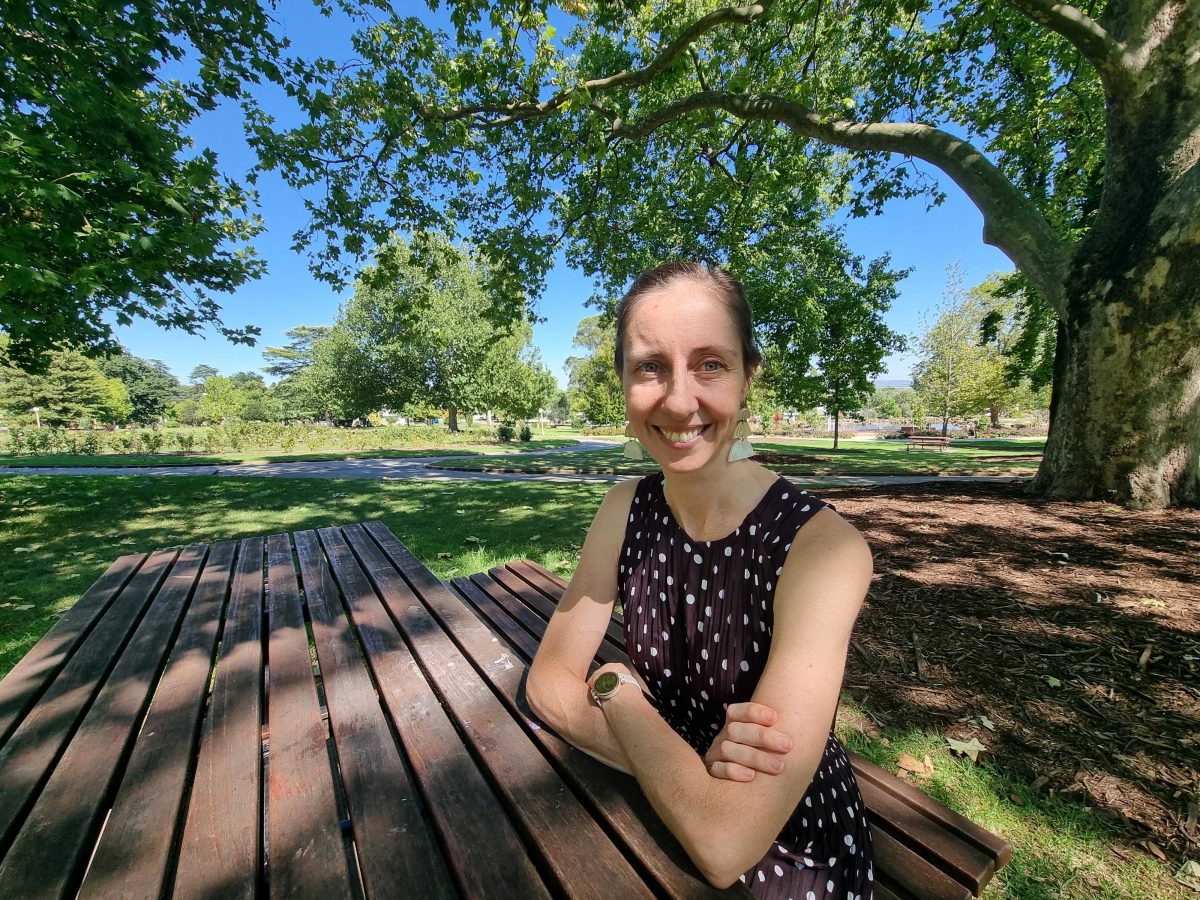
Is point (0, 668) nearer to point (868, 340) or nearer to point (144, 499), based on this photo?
point (144, 499)

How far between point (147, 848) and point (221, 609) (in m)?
1.78

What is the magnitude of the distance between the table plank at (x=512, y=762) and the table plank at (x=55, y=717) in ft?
3.33

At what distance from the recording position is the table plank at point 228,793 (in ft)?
3.25

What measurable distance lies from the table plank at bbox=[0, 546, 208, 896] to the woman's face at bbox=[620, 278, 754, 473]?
1.62m

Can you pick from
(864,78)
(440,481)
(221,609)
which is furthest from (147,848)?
(864,78)

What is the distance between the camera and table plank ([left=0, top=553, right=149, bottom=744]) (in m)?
1.64

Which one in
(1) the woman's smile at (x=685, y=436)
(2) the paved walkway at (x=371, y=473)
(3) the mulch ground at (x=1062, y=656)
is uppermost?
(1) the woman's smile at (x=685, y=436)

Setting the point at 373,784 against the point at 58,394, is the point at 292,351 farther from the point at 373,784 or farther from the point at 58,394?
the point at 373,784

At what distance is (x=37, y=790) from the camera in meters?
1.25

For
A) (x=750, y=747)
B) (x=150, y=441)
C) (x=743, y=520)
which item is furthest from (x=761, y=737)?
(x=150, y=441)

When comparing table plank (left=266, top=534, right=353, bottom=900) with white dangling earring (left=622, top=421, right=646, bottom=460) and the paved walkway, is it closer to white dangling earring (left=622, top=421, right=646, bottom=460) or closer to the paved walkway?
white dangling earring (left=622, top=421, right=646, bottom=460)

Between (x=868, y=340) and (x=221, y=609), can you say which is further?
(x=868, y=340)

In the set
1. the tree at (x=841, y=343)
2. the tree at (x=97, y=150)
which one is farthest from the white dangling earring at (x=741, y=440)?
the tree at (x=841, y=343)

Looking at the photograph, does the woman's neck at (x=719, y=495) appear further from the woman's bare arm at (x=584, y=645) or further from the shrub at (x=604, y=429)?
the shrub at (x=604, y=429)
